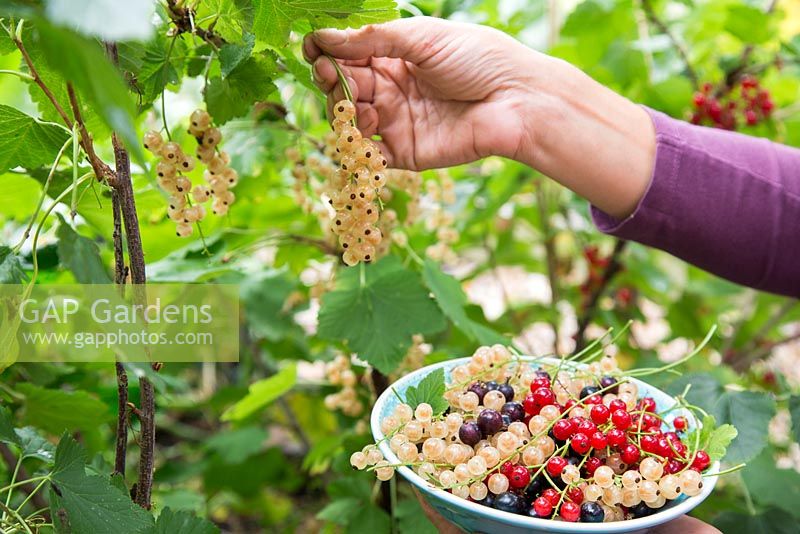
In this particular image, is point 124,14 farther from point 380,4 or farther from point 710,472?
point 710,472

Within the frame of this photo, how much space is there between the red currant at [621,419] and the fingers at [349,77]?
1.26 feet

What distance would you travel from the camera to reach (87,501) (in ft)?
1.68

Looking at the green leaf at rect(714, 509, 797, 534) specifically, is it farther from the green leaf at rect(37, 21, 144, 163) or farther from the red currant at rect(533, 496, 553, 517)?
the green leaf at rect(37, 21, 144, 163)

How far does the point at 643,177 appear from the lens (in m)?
0.87

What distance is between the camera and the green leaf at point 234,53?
538mm

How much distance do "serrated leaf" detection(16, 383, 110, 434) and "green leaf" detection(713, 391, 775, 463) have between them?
66cm

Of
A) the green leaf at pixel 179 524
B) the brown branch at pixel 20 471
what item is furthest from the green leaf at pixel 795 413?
the brown branch at pixel 20 471

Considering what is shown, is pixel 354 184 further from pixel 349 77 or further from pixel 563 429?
pixel 563 429

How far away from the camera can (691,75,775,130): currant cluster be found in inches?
46.9

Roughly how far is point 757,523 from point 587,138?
52 centimetres

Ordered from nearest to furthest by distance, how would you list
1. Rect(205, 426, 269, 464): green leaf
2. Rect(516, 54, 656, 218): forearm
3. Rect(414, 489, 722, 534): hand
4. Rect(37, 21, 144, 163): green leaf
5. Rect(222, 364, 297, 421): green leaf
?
Rect(37, 21, 144, 163): green leaf → Rect(414, 489, 722, 534): hand → Rect(516, 54, 656, 218): forearm → Rect(222, 364, 297, 421): green leaf → Rect(205, 426, 269, 464): green leaf

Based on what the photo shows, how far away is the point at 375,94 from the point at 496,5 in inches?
25.2

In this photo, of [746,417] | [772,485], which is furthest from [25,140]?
[772,485]

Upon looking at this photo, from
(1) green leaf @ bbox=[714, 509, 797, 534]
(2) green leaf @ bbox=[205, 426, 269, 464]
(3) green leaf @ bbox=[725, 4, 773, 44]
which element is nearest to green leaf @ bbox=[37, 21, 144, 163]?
(1) green leaf @ bbox=[714, 509, 797, 534]
